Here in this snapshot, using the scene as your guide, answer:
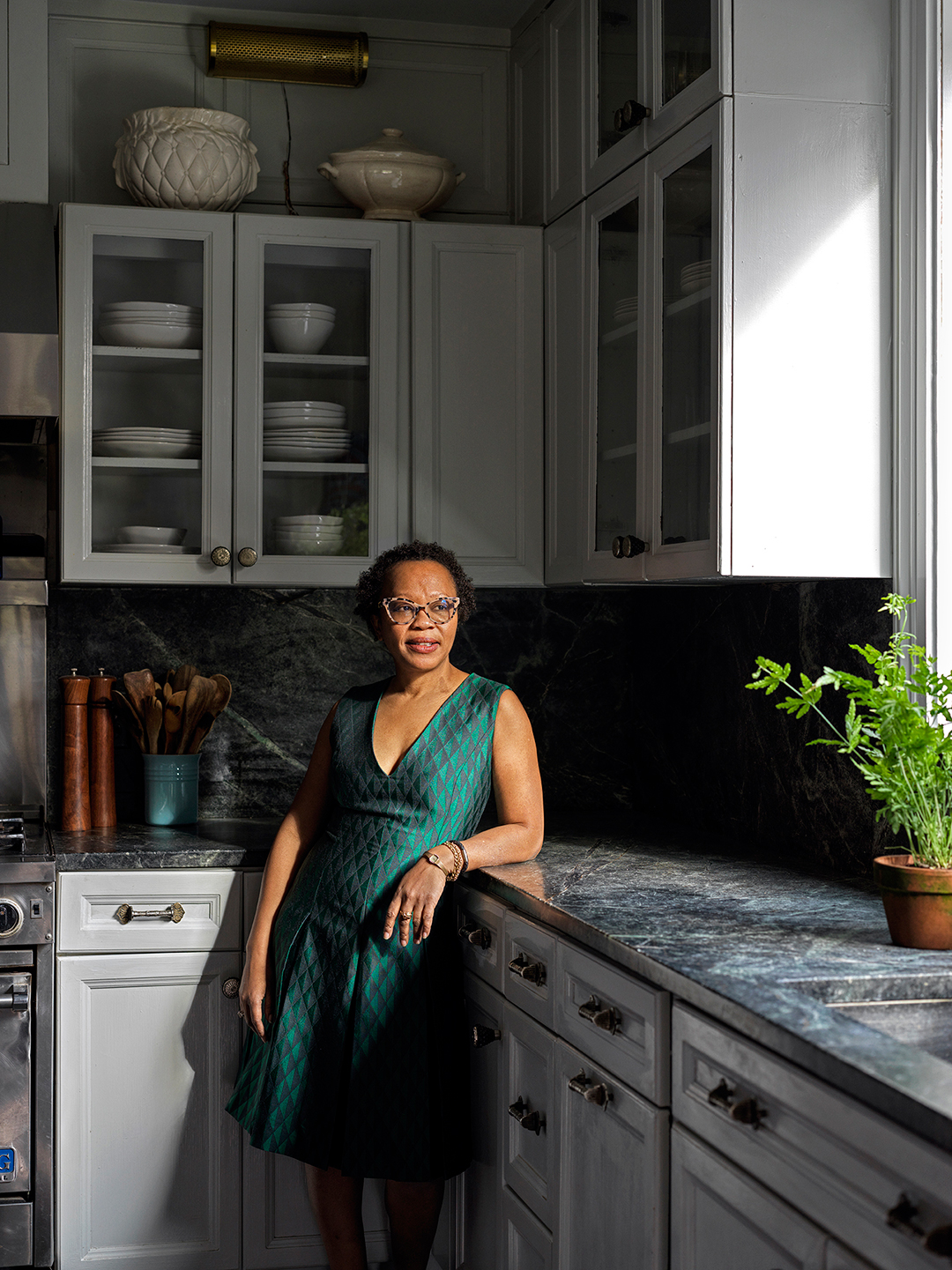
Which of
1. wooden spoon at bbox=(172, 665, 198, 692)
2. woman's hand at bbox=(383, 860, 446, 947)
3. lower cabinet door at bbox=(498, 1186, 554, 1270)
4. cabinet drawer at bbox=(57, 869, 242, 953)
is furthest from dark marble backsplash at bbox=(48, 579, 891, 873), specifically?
lower cabinet door at bbox=(498, 1186, 554, 1270)

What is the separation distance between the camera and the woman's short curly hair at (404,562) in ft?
8.02

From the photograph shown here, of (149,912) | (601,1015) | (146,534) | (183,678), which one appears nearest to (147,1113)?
(149,912)

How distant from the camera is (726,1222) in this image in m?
1.40

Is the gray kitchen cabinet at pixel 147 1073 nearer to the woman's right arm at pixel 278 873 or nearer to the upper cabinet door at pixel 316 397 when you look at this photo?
the woman's right arm at pixel 278 873

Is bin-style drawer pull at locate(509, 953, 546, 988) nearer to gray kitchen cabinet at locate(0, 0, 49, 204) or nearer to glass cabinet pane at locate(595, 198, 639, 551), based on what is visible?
glass cabinet pane at locate(595, 198, 639, 551)

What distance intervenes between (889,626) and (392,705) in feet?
2.92

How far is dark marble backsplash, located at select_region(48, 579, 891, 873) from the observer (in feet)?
8.88

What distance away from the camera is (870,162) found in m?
2.10

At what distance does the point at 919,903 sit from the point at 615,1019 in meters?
0.41

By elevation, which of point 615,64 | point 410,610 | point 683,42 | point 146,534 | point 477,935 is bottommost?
Result: point 477,935

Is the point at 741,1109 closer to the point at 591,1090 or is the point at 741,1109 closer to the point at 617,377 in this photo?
the point at 591,1090

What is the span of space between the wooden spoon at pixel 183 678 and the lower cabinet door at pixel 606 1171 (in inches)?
55.5

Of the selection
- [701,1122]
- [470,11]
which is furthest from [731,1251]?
[470,11]

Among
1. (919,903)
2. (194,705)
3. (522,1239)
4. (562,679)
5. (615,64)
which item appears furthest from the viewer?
(562,679)
